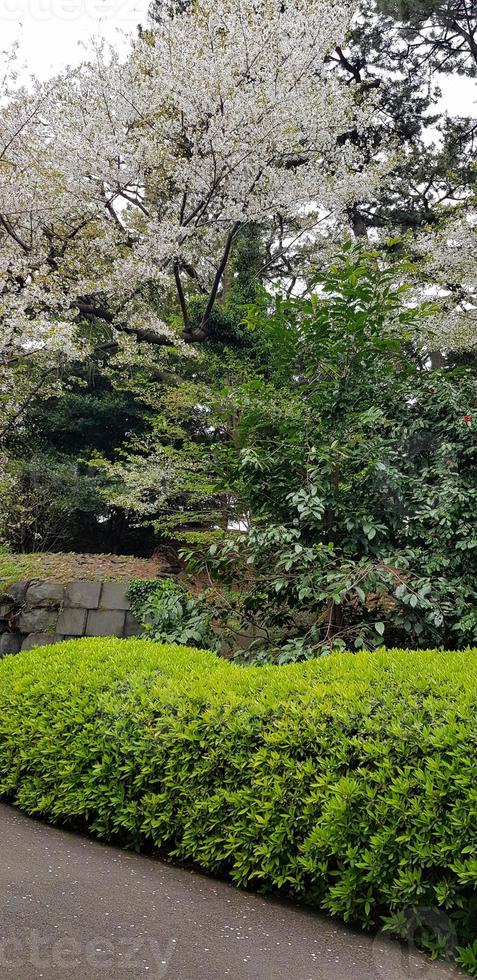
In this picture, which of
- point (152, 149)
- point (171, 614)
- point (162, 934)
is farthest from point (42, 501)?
point (162, 934)

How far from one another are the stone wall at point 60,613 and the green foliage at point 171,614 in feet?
0.65

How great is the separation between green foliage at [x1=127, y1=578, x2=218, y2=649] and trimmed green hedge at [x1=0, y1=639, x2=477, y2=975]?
1.12 m

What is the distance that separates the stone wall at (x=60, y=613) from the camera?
19.9ft

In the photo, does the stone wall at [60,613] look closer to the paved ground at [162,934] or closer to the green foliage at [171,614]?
the green foliage at [171,614]

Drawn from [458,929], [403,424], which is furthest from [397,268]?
[458,929]

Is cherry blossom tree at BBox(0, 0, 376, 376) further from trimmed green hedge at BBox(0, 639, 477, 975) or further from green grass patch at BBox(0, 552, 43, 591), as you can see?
trimmed green hedge at BBox(0, 639, 477, 975)

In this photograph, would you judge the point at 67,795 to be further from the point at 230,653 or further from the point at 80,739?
the point at 230,653

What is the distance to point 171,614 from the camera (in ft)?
16.9

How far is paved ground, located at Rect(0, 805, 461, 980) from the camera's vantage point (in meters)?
1.97

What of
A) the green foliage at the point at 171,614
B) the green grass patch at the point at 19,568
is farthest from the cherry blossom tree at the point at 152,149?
the green foliage at the point at 171,614

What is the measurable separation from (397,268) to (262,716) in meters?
3.25

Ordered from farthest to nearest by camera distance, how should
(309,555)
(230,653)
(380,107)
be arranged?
(380,107)
(230,653)
(309,555)

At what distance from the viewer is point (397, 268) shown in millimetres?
4637

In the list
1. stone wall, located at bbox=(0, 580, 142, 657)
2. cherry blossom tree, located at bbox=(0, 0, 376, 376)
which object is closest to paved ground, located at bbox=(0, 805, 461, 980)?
stone wall, located at bbox=(0, 580, 142, 657)
